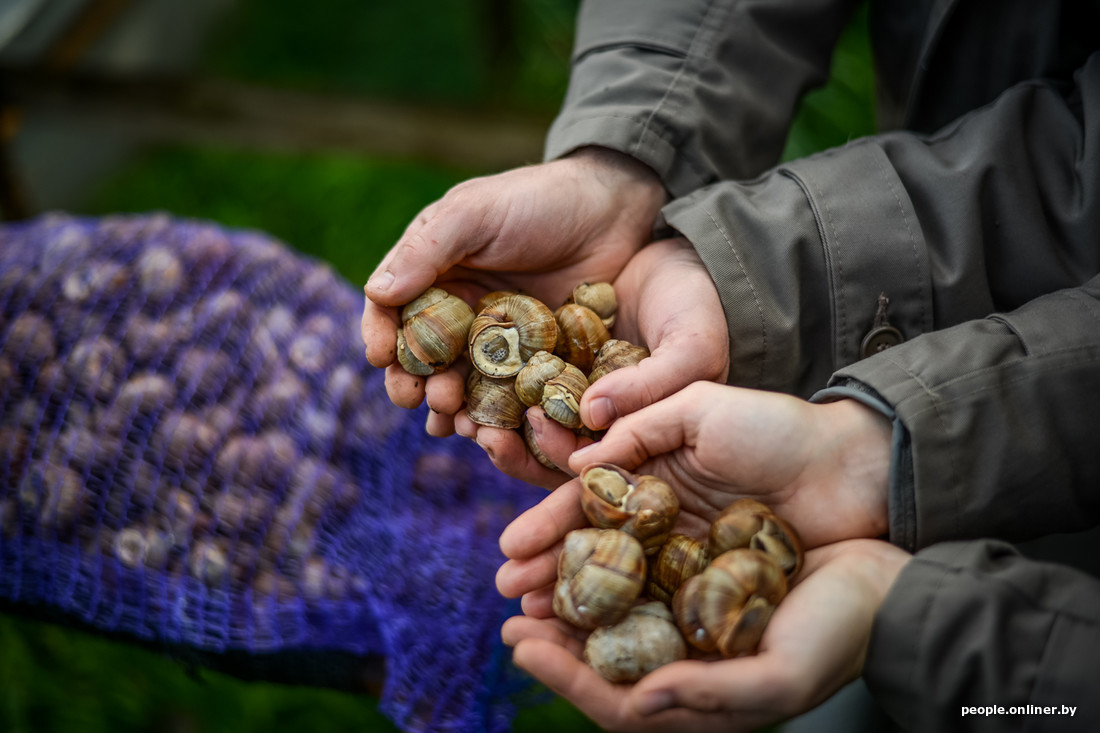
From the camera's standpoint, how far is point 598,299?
6.51 ft

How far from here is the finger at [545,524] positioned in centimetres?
160

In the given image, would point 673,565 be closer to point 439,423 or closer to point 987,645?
point 987,645

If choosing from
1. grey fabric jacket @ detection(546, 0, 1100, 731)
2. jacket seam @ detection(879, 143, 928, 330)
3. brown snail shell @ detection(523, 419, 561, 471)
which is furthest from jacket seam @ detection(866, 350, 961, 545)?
brown snail shell @ detection(523, 419, 561, 471)

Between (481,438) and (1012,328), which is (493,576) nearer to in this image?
(481,438)

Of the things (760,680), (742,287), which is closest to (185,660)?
(760,680)

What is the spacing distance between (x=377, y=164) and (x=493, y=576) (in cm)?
334

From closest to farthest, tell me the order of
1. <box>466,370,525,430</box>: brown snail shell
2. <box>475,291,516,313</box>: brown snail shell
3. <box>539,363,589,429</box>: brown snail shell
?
<box>539,363,589,429</box>: brown snail shell → <box>466,370,525,430</box>: brown snail shell → <box>475,291,516,313</box>: brown snail shell

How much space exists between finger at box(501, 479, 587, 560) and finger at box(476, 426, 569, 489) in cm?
19

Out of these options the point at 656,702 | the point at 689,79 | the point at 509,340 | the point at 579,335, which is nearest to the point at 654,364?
the point at 579,335

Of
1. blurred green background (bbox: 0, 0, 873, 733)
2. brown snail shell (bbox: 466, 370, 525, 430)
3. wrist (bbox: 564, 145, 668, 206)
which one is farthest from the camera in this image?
blurred green background (bbox: 0, 0, 873, 733)

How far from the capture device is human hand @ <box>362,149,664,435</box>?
6.03ft

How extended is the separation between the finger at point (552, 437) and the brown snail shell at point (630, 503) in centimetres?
15

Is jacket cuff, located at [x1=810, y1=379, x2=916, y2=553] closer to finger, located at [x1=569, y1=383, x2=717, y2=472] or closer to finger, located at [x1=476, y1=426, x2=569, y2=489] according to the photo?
finger, located at [x1=569, y1=383, x2=717, y2=472]

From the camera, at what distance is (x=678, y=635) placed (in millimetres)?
1486
